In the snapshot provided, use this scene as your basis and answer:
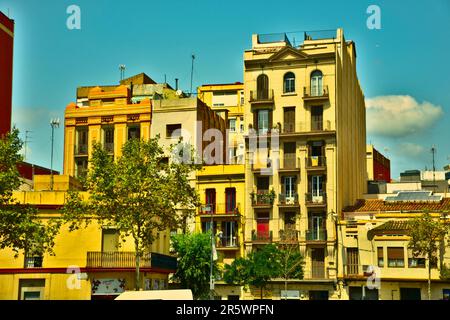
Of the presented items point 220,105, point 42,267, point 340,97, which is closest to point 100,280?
point 42,267

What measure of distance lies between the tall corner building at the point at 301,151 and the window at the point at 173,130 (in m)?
8.15

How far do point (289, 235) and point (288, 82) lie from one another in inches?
646

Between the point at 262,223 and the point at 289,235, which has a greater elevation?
the point at 262,223

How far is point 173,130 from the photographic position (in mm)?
81250

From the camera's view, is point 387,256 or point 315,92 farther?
point 315,92

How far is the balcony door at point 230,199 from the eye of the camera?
7631 cm

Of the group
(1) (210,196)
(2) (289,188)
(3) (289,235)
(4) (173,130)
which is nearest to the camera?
(3) (289,235)

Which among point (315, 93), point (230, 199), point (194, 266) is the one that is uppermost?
point (315, 93)

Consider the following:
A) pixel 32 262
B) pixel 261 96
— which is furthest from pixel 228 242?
pixel 32 262

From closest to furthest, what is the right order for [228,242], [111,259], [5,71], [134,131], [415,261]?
[111,259] → [415,261] → [5,71] → [228,242] → [134,131]

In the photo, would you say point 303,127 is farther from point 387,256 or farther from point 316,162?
point 387,256

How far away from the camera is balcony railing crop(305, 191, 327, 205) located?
236 ft

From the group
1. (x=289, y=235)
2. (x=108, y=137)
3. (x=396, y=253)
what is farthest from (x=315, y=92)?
(x=108, y=137)

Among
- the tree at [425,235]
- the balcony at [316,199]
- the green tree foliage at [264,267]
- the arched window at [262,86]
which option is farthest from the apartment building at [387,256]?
the arched window at [262,86]
